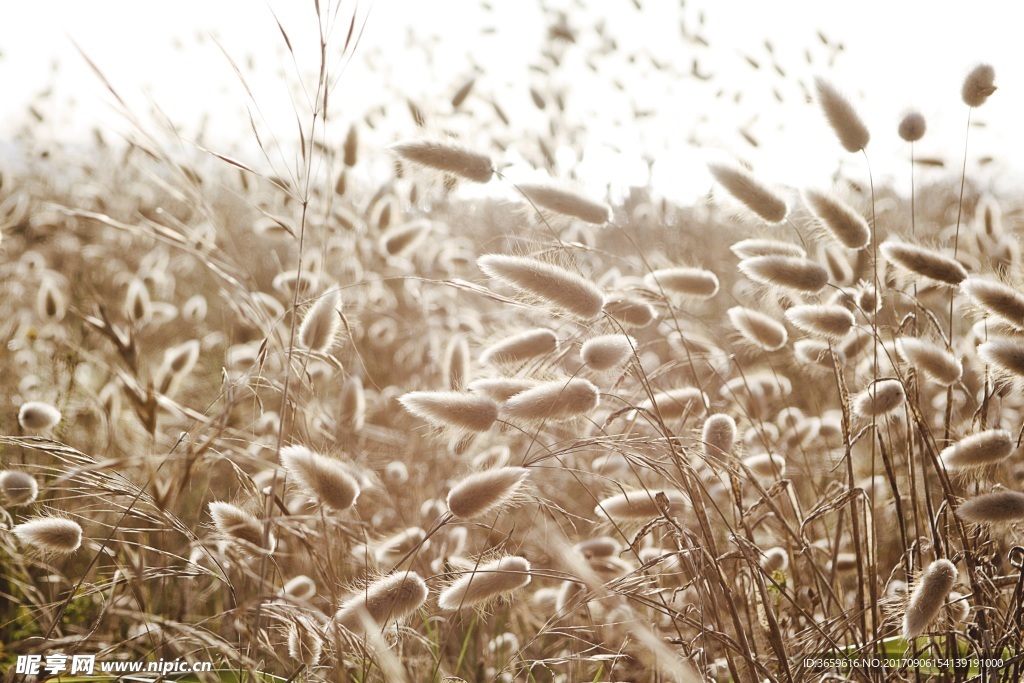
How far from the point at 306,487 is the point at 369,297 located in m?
1.71

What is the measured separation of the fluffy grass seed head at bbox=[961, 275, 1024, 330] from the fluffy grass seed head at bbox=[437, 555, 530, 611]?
687mm

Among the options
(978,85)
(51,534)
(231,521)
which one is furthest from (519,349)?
(978,85)

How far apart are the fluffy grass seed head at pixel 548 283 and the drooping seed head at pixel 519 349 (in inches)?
4.2

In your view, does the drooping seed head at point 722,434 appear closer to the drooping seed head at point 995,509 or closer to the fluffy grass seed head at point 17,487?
the drooping seed head at point 995,509

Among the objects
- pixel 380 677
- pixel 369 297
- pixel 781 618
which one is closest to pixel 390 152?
pixel 380 677

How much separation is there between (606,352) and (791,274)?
1.00 ft

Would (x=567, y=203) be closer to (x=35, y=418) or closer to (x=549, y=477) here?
(x=35, y=418)

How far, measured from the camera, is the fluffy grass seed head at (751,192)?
1.08m

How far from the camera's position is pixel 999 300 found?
895mm

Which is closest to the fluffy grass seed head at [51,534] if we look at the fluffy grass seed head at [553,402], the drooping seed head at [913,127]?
the fluffy grass seed head at [553,402]

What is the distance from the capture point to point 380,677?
3.04 feet

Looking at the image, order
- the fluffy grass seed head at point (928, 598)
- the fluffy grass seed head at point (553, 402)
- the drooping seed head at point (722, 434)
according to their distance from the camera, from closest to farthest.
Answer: the fluffy grass seed head at point (928, 598) < the fluffy grass seed head at point (553, 402) < the drooping seed head at point (722, 434)

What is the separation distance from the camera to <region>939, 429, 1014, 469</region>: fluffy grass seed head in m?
0.85

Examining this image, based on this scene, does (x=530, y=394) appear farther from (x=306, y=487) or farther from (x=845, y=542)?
(x=845, y=542)
